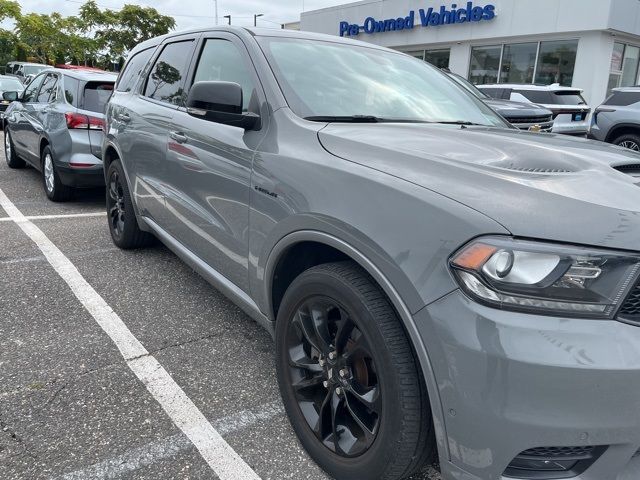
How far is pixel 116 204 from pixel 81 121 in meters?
1.93

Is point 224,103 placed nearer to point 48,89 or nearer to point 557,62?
point 48,89

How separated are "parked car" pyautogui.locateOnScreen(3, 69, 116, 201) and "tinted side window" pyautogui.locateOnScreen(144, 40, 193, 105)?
2.37m

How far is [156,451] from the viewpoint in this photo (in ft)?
7.45

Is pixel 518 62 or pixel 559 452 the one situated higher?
pixel 518 62

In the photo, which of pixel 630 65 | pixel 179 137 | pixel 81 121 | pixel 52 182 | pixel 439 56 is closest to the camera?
pixel 179 137

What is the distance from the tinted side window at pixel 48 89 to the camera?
682 cm

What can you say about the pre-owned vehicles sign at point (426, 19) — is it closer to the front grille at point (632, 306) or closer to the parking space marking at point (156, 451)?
the parking space marking at point (156, 451)

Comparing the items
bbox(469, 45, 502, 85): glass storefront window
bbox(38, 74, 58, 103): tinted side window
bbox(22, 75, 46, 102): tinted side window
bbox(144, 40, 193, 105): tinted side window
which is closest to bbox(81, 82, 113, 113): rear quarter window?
bbox(38, 74, 58, 103): tinted side window

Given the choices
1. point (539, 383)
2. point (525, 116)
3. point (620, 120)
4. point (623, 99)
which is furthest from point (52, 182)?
point (623, 99)

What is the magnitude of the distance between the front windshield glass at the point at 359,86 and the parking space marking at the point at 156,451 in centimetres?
145

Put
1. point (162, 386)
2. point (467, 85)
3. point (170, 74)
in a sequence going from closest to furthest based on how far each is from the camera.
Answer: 1. point (162, 386)
2. point (170, 74)
3. point (467, 85)

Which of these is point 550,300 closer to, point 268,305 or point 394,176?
point 394,176

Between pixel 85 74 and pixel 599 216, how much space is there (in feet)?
21.8

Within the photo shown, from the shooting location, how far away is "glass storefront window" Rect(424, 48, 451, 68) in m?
20.8
